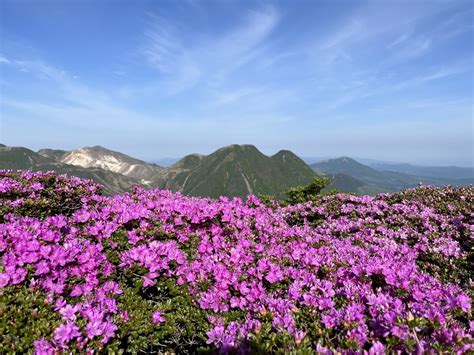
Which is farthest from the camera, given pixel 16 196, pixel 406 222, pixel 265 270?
pixel 406 222

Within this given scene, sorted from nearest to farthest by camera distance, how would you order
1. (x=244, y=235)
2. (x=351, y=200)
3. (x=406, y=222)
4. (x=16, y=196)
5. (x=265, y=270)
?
(x=265, y=270)
(x=244, y=235)
(x=16, y=196)
(x=406, y=222)
(x=351, y=200)

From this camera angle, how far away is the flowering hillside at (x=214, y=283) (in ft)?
13.8

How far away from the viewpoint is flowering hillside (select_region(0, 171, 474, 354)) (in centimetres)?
419

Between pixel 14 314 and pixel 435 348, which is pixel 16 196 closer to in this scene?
pixel 14 314

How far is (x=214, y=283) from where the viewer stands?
6.14 meters

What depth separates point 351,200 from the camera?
1377 centimetres

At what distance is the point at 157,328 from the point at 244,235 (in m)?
3.68

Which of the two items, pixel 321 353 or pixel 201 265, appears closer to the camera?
pixel 321 353

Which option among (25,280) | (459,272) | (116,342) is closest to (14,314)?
(25,280)

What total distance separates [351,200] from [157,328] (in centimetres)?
1093

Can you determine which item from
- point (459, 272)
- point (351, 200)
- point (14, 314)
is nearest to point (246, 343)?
point (14, 314)

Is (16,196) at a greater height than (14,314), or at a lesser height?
greater

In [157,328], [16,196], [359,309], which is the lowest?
[157,328]

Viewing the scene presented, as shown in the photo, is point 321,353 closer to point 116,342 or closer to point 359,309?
point 359,309
